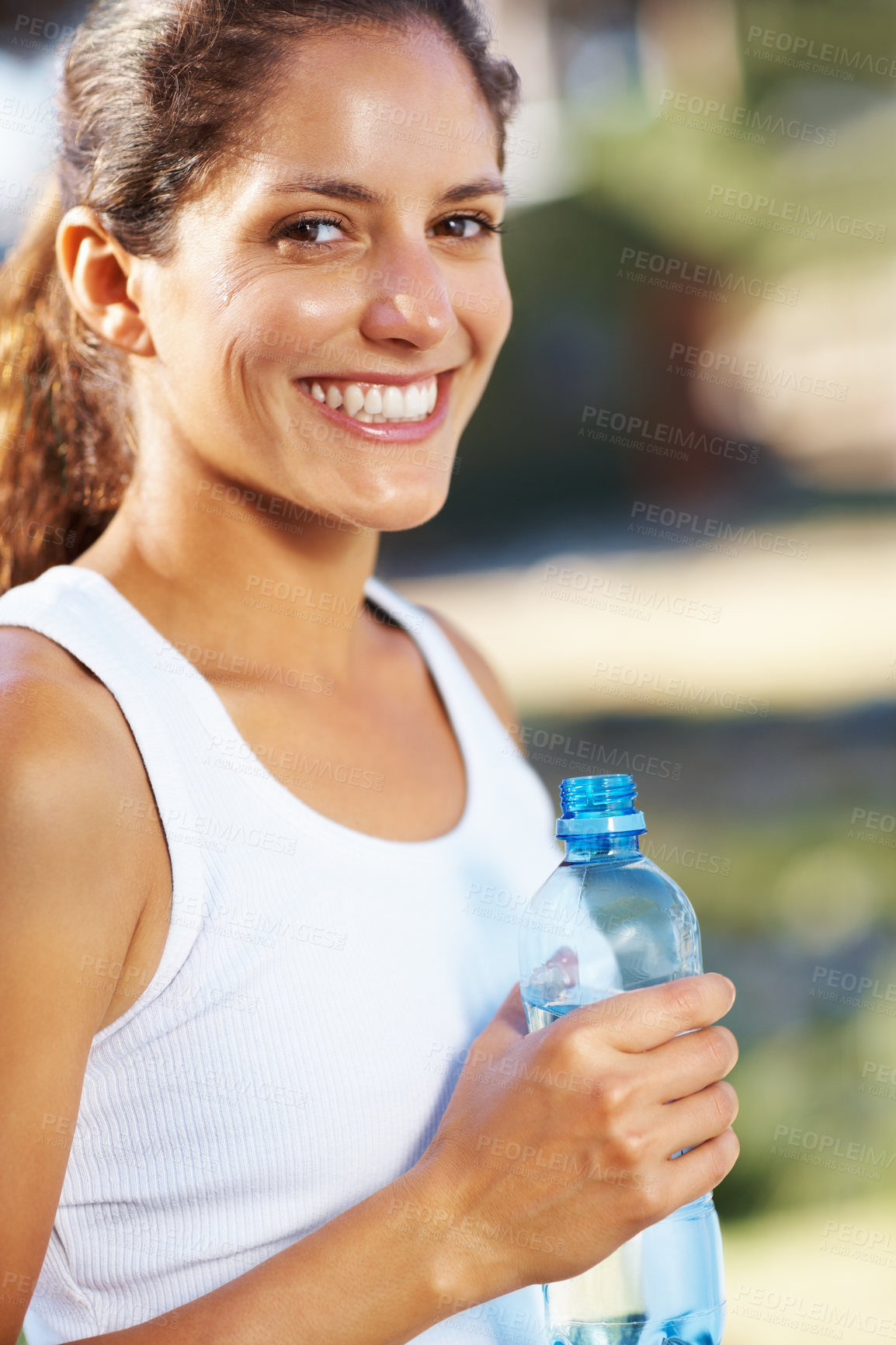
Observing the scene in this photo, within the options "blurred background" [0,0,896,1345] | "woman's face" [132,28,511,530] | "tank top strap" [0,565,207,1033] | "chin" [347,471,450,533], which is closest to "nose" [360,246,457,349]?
"woman's face" [132,28,511,530]

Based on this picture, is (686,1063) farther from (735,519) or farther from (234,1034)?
(735,519)

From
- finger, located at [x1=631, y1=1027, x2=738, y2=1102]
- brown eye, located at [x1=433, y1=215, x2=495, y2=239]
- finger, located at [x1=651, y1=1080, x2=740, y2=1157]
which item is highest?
brown eye, located at [x1=433, y1=215, x2=495, y2=239]

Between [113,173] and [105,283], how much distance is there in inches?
3.6

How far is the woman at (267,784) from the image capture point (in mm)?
879

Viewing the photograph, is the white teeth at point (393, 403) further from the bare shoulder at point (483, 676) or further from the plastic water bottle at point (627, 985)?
the bare shoulder at point (483, 676)

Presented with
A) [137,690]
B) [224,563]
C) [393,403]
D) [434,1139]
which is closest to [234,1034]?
[434,1139]

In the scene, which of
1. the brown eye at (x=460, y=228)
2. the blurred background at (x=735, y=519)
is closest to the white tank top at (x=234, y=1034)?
the brown eye at (x=460, y=228)

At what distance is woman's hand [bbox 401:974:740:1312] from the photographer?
0.89 m

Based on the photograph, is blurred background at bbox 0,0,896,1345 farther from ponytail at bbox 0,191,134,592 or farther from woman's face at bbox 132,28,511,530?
woman's face at bbox 132,28,511,530

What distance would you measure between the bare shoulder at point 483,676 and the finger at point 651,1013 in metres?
0.62

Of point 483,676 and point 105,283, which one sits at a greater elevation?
point 105,283

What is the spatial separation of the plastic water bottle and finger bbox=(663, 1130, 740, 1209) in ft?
0.43

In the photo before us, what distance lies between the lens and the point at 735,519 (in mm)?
5992

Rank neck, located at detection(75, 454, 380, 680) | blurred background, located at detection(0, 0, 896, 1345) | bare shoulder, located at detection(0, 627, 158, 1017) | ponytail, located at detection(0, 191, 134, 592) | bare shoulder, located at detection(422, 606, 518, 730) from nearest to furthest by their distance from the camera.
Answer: bare shoulder, located at detection(0, 627, 158, 1017), neck, located at detection(75, 454, 380, 680), ponytail, located at detection(0, 191, 134, 592), bare shoulder, located at detection(422, 606, 518, 730), blurred background, located at detection(0, 0, 896, 1345)
